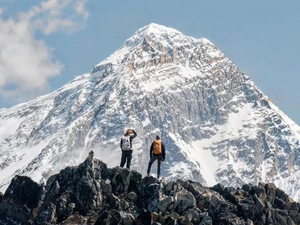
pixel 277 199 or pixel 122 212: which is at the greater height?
pixel 277 199

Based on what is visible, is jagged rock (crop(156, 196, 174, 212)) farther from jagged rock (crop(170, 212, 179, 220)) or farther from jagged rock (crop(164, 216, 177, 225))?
jagged rock (crop(164, 216, 177, 225))

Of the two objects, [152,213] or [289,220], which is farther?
[289,220]

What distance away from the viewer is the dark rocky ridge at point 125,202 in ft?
151

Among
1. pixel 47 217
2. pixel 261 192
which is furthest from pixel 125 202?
pixel 261 192

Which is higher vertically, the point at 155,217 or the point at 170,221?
the point at 155,217

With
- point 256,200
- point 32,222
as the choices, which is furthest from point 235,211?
point 32,222

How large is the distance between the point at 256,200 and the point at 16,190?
15125 millimetres

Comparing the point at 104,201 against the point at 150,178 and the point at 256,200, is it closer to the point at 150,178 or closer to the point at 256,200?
the point at 150,178

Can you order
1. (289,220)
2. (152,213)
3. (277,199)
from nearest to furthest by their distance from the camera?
(152,213) < (289,220) < (277,199)

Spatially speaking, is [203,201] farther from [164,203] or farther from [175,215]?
[175,215]

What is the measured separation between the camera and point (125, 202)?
1874 inches

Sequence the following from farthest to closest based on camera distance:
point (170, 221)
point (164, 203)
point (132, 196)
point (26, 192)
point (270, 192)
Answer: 1. point (270, 192)
2. point (26, 192)
3. point (132, 196)
4. point (164, 203)
5. point (170, 221)

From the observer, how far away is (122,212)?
151 ft

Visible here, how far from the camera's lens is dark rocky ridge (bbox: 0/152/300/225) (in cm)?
4617
